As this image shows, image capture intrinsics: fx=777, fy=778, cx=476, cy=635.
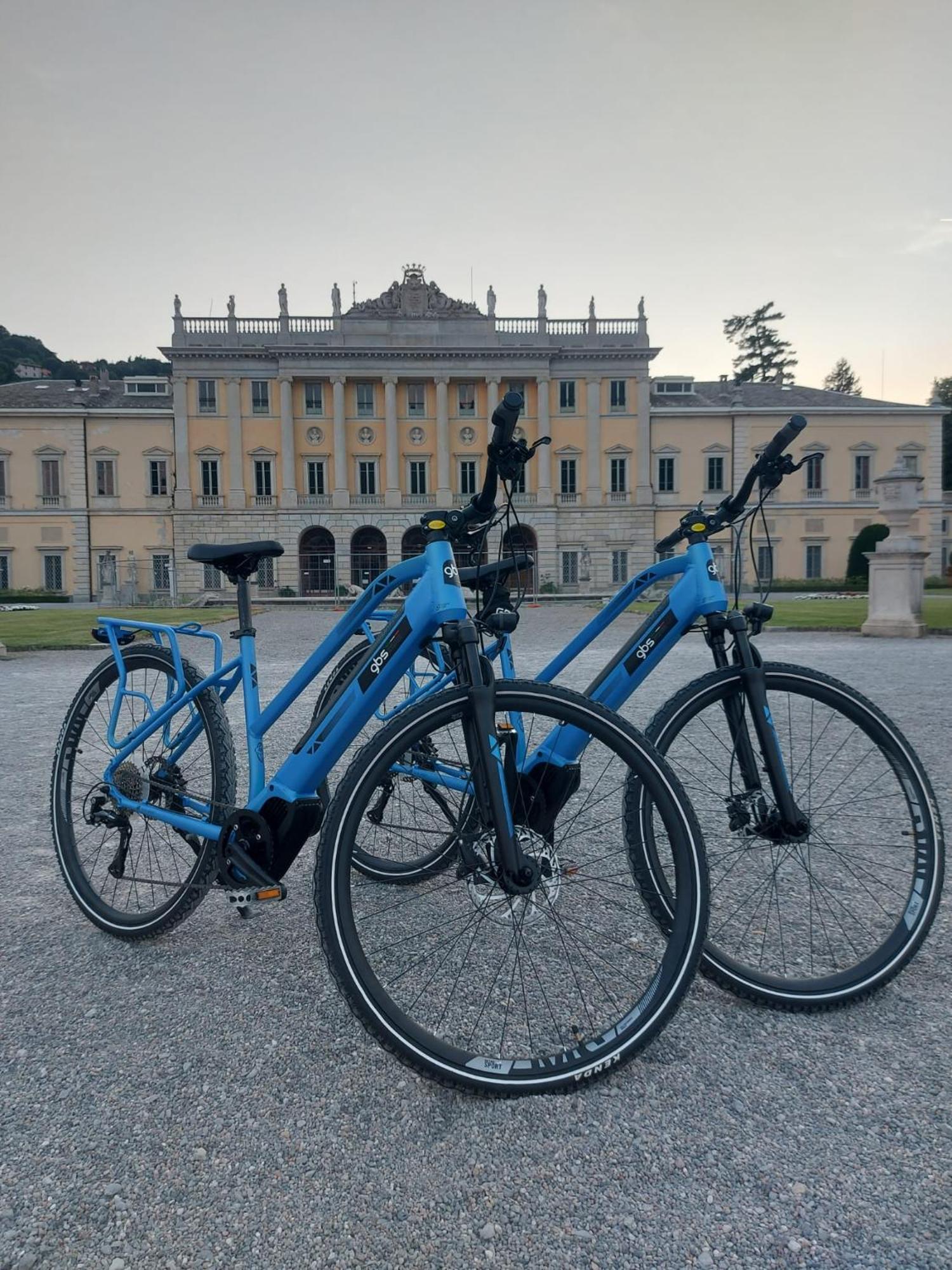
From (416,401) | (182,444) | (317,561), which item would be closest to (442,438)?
(416,401)

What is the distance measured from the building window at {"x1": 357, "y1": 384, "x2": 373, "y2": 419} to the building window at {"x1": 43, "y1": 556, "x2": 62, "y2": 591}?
736 inches

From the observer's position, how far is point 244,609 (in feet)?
8.13

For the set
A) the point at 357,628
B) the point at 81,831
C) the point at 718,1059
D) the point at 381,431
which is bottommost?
the point at 718,1059

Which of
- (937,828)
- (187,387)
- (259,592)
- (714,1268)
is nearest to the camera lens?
(714,1268)

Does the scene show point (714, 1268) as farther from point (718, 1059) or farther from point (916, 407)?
point (916, 407)

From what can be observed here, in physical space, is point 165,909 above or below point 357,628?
below

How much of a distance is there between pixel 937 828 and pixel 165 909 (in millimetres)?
2331

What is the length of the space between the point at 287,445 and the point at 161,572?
1005 cm

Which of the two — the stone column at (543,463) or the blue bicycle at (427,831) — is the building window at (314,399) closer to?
the stone column at (543,463)

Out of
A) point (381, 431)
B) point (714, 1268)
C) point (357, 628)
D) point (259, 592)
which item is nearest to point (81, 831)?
point (357, 628)

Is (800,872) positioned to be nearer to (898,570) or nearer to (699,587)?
(699,587)

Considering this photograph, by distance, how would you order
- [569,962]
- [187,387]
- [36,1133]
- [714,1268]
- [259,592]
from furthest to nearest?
[187,387], [259,592], [569,962], [36,1133], [714,1268]

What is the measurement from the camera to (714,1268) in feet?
4.23

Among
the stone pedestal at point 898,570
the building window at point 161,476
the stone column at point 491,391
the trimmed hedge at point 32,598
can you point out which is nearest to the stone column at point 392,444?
the stone column at point 491,391
